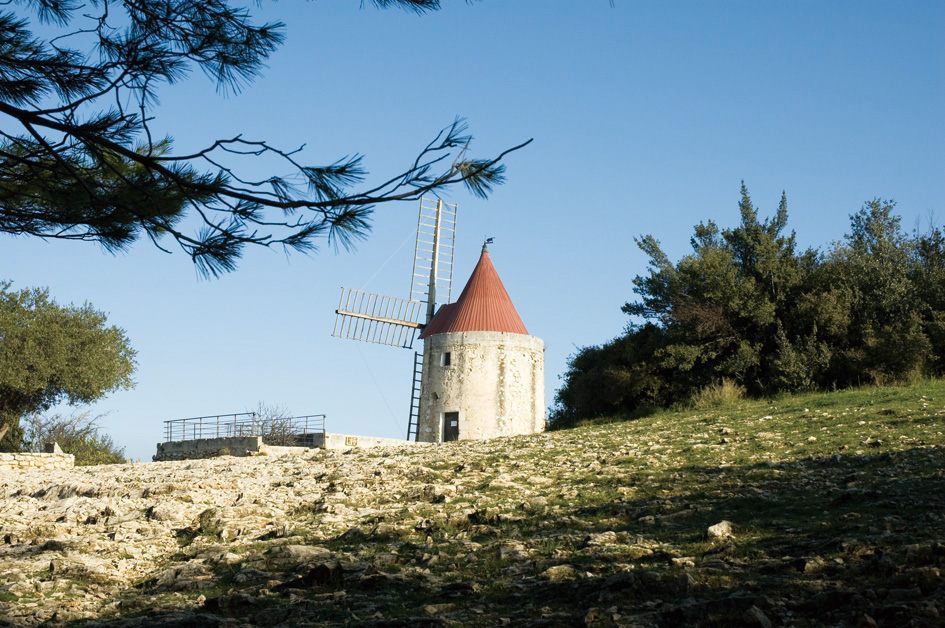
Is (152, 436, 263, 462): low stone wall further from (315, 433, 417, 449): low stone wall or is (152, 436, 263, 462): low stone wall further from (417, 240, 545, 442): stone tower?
(417, 240, 545, 442): stone tower

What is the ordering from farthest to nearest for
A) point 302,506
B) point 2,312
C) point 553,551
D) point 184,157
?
point 2,312 < point 302,506 < point 553,551 < point 184,157

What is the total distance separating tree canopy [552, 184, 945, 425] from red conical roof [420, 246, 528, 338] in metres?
5.63

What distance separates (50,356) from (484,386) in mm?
19654

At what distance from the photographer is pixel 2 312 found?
131ft

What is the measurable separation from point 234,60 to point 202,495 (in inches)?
383

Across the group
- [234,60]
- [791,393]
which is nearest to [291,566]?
[234,60]

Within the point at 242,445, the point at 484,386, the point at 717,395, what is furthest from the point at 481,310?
the point at 717,395

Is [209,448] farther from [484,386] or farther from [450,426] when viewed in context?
[484,386]

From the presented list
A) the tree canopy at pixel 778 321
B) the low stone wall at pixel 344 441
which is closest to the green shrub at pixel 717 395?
the tree canopy at pixel 778 321

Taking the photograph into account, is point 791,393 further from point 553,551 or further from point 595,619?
point 595,619

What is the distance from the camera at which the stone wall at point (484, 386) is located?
32.8 meters

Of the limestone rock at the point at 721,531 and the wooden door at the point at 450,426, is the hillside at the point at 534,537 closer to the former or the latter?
the limestone rock at the point at 721,531

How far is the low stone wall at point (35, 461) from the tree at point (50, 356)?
900 centimetres

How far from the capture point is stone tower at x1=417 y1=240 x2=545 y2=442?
32781mm
